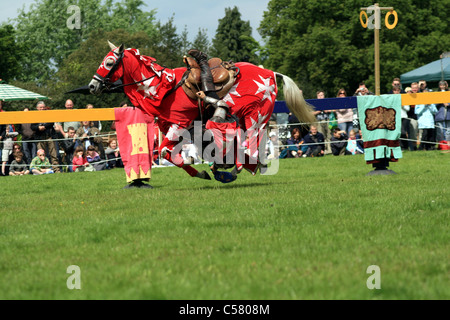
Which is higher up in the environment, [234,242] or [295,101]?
[295,101]

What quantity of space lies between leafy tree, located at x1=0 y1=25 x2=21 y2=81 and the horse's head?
53.0m

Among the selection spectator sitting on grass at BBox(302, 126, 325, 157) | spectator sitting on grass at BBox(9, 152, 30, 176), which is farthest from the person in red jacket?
spectator sitting on grass at BBox(302, 126, 325, 157)

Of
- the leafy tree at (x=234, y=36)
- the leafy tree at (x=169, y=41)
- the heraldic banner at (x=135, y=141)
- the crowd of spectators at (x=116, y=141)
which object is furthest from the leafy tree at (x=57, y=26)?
the heraldic banner at (x=135, y=141)

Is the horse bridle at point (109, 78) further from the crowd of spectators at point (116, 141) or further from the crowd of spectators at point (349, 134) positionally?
the crowd of spectators at point (349, 134)

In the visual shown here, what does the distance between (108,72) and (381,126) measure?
4.54 metres

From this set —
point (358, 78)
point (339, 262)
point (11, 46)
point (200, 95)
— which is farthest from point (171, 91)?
point (11, 46)

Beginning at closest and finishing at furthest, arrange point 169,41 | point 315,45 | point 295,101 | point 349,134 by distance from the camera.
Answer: point 295,101 < point 349,134 < point 315,45 < point 169,41

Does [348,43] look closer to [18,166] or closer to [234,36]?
[234,36]

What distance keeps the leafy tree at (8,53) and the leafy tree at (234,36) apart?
63.4ft

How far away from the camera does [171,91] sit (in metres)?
9.68

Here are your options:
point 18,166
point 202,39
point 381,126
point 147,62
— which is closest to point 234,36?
point 202,39

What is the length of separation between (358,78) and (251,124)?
1582 inches

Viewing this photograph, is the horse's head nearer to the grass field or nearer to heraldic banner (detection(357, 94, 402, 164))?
the grass field

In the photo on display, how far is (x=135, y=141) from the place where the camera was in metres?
11.2
